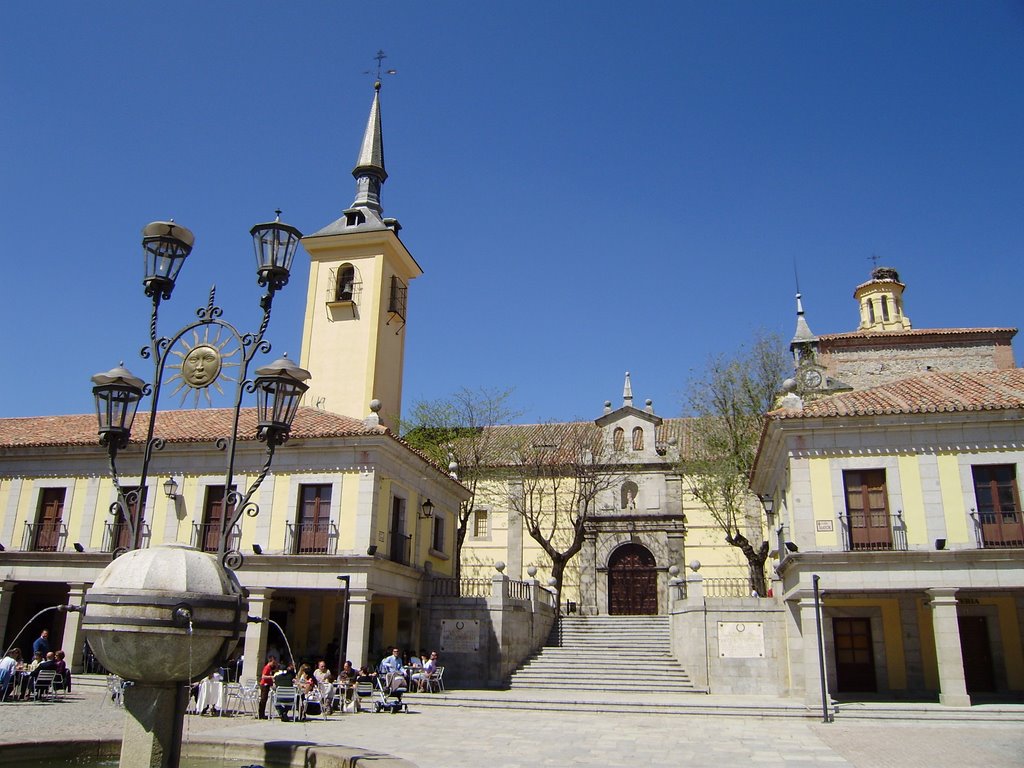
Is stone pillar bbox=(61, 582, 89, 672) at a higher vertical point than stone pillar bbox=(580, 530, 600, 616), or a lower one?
lower

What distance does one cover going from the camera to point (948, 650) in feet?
58.1

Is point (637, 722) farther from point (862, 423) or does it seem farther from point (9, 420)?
point (9, 420)

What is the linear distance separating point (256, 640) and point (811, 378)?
24556 millimetres

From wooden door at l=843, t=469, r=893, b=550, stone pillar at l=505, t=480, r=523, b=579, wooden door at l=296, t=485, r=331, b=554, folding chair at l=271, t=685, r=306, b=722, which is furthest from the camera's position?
stone pillar at l=505, t=480, r=523, b=579

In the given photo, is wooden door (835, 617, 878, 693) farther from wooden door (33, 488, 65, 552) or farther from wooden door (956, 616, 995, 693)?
wooden door (33, 488, 65, 552)

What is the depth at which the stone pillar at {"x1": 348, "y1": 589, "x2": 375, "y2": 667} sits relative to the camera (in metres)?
20.3

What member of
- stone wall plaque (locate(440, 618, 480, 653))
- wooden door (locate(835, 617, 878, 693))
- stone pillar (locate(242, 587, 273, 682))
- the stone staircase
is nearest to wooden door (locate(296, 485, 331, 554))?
stone pillar (locate(242, 587, 273, 682))

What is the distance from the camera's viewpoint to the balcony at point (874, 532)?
18453 mm

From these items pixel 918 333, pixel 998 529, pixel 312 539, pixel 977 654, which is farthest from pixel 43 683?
pixel 918 333

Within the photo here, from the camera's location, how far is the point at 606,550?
119ft

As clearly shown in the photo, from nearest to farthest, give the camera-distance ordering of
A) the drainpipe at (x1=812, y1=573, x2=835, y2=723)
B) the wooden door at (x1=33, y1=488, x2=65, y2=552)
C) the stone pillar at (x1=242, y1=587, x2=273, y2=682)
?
the drainpipe at (x1=812, y1=573, x2=835, y2=723) → the stone pillar at (x1=242, y1=587, x2=273, y2=682) → the wooden door at (x1=33, y1=488, x2=65, y2=552)

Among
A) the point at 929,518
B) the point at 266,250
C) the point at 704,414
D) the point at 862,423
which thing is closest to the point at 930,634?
the point at 929,518

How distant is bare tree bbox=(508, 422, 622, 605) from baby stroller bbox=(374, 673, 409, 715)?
1547 centimetres

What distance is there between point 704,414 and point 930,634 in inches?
481
